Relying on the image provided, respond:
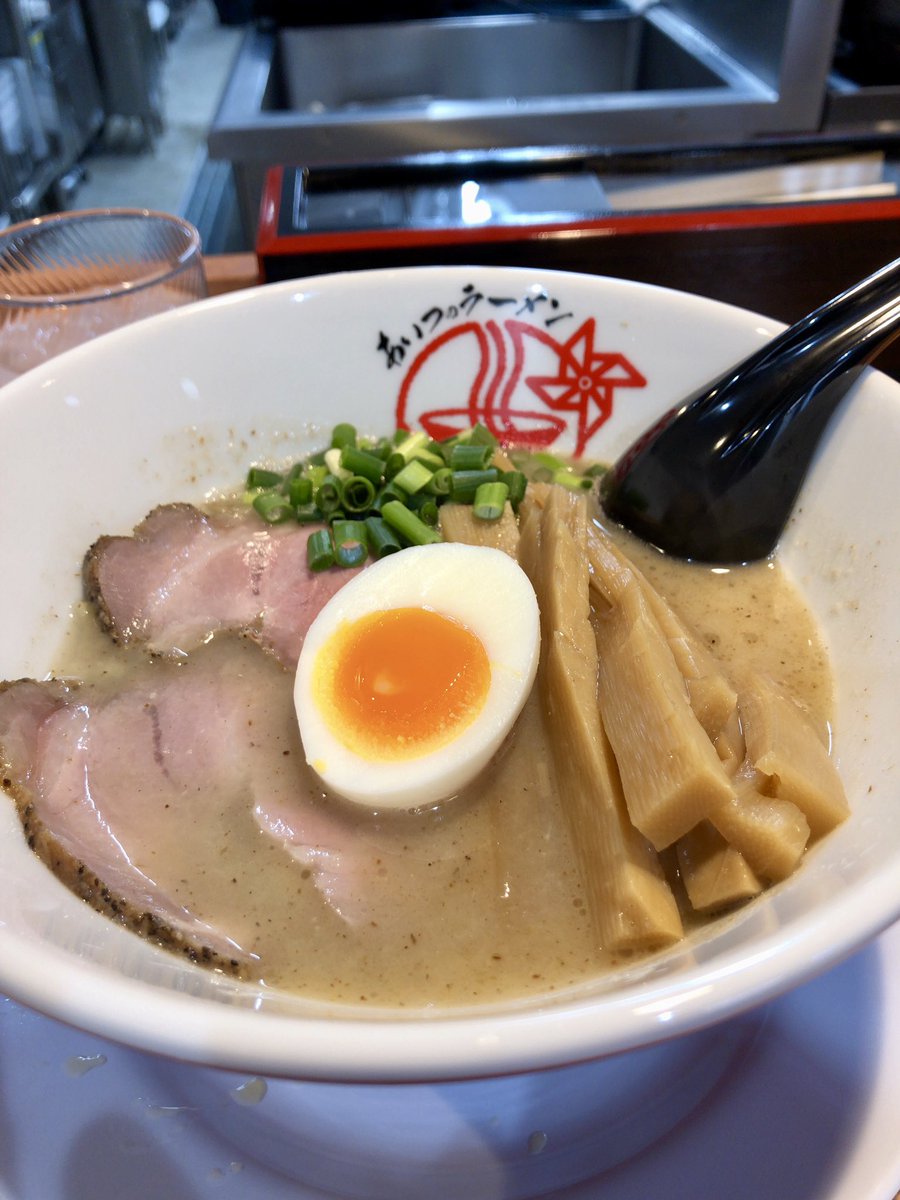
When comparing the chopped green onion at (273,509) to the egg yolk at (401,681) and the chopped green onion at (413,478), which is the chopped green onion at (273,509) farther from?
the egg yolk at (401,681)

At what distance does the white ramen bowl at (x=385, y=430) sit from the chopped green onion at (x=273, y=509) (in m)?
0.11

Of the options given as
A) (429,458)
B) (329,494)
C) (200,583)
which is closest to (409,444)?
(429,458)

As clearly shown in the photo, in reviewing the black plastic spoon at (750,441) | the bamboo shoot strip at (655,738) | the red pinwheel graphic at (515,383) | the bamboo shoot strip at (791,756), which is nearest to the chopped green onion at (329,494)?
the red pinwheel graphic at (515,383)

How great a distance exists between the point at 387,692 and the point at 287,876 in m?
0.24

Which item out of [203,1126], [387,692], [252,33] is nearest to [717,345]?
[387,692]

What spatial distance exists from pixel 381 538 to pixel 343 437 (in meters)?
0.25

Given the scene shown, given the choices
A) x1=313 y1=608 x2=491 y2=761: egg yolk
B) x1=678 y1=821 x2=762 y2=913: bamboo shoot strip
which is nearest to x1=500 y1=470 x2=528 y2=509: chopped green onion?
x1=313 y1=608 x2=491 y2=761: egg yolk

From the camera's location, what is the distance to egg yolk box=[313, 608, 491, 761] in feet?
3.39

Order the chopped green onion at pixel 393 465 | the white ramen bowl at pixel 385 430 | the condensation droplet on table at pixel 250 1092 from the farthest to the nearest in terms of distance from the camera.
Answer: the chopped green onion at pixel 393 465, the condensation droplet on table at pixel 250 1092, the white ramen bowl at pixel 385 430

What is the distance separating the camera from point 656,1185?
733 millimetres

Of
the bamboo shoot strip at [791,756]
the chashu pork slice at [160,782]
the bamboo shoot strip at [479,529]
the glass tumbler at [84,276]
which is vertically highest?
the glass tumbler at [84,276]

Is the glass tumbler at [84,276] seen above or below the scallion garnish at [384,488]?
above

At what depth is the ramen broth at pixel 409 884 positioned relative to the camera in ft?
2.82

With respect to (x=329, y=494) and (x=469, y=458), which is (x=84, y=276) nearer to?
(x=329, y=494)
